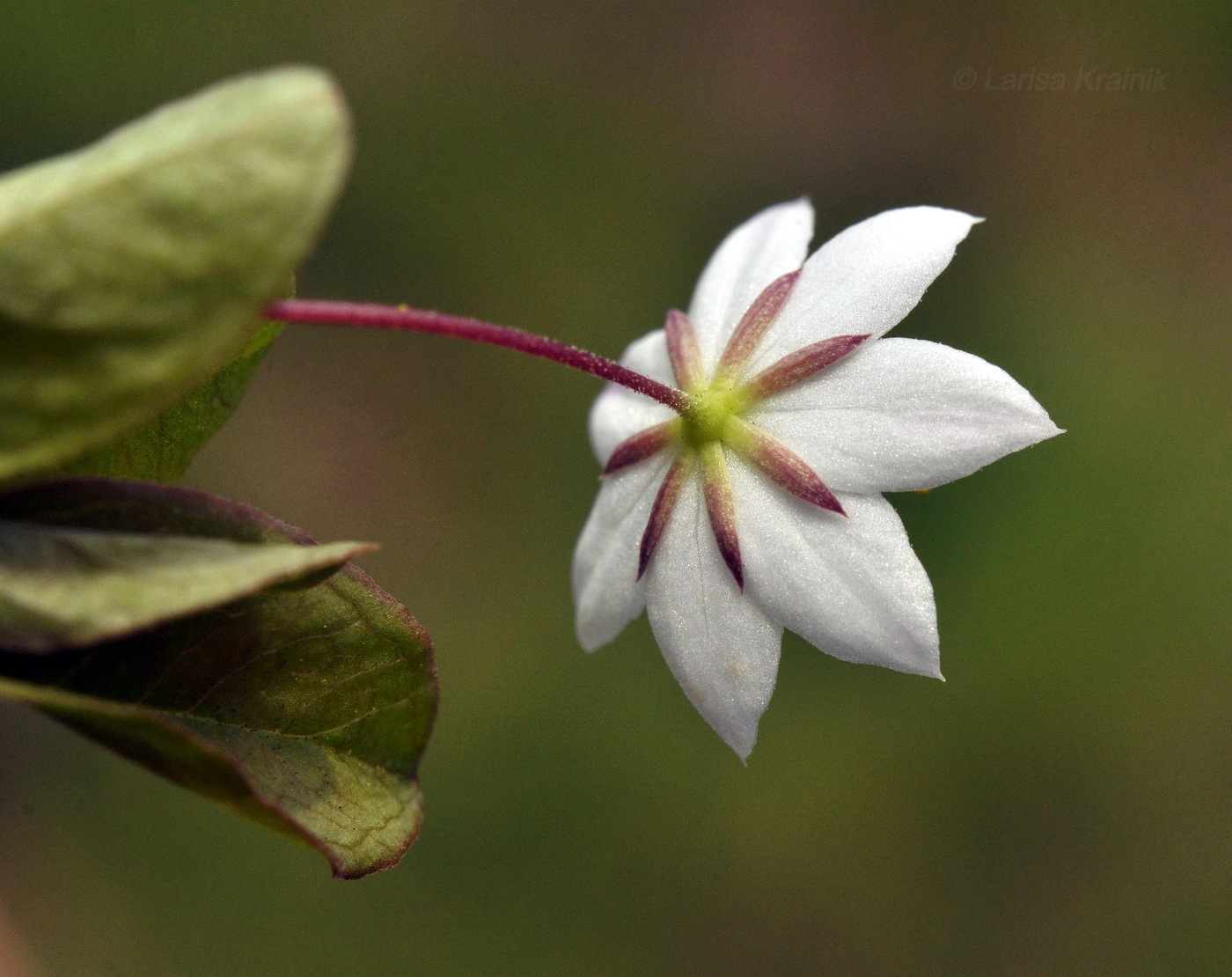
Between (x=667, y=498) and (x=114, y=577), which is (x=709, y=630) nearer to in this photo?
(x=667, y=498)

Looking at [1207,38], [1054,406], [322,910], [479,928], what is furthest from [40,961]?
[1207,38]

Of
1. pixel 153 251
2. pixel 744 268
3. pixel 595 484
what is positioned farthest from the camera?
pixel 595 484

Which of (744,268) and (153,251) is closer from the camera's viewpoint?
(153,251)

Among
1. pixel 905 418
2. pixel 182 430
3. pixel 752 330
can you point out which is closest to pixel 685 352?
pixel 752 330

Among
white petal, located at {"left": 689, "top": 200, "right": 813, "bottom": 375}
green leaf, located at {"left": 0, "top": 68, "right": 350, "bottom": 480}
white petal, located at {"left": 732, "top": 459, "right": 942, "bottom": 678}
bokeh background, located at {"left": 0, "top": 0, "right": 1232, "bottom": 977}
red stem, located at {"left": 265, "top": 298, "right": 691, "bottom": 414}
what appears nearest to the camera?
green leaf, located at {"left": 0, "top": 68, "right": 350, "bottom": 480}

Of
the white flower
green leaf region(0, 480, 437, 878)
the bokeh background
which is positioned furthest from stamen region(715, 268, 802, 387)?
the bokeh background

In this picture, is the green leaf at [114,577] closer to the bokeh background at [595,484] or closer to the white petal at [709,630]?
the white petal at [709,630]

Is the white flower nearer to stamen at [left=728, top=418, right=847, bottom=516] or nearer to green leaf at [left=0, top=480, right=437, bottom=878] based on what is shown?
A: stamen at [left=728, top=418, right=847, bottom=516]
